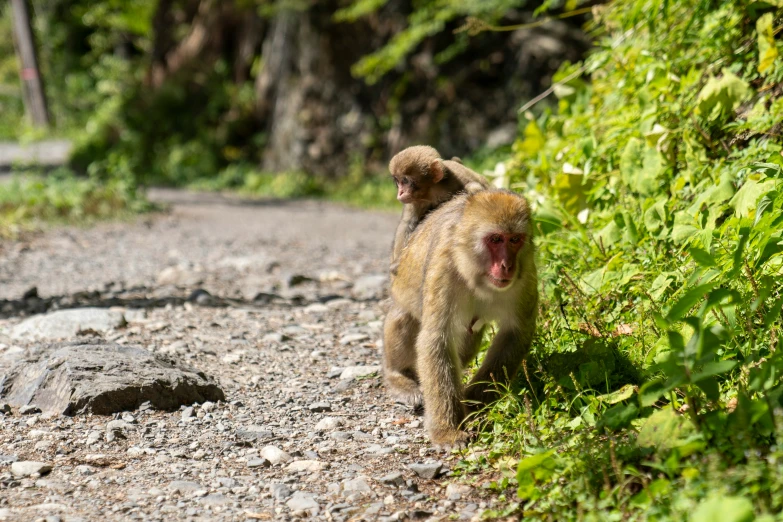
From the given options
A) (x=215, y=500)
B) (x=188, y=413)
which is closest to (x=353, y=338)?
(x=188, y=413)

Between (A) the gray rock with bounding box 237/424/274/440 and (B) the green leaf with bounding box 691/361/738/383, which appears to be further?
(A) the gray rock with bounding box 237/424/274/440

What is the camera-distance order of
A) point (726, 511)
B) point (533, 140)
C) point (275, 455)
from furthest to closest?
1. point (533, 140)
2. point (275, 455)
3. point (726, 511)

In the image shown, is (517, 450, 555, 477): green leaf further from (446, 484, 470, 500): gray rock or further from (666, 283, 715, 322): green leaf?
(666, 283, 715, 322): green leaf

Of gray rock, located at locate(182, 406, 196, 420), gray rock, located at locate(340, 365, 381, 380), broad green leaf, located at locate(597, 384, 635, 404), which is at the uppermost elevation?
broad green leaf, located at locate(597, 384, 635, 404)

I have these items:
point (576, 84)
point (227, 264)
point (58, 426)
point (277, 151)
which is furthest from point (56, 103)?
point (58, 426)

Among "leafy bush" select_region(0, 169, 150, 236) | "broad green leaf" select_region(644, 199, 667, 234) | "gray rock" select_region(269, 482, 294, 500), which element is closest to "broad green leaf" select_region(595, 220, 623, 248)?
"broad green leaf" select_region(644, 199, 667, 234)

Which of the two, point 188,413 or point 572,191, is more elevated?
point 572,191

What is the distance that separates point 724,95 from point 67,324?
4.14 m

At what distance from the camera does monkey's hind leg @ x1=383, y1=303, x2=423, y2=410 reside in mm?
4289

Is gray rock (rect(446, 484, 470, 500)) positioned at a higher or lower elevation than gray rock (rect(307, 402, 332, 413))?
lower

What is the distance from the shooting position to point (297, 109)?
17.2 m

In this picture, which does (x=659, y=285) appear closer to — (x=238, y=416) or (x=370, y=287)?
(x=238, y=416)

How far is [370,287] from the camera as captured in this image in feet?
22.6

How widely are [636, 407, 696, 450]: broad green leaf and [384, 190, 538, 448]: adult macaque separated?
0.87m
